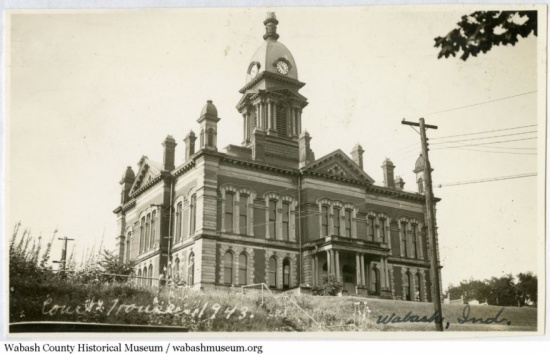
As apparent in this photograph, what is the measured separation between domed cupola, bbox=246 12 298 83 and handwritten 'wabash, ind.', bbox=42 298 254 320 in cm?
637

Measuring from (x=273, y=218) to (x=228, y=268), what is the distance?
2.11 metres

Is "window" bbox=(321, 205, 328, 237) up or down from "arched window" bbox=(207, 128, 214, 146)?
down

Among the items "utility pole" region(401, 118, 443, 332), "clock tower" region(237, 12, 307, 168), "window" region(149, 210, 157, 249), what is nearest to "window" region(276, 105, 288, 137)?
"clock tower" region(237, 12, 307, 168)

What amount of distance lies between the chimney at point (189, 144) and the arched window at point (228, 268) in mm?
3232

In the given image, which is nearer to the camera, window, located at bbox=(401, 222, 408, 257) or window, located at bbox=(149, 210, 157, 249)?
window, located at bbox=(149, 210, 157, 249)

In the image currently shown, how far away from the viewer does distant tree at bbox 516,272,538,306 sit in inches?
631

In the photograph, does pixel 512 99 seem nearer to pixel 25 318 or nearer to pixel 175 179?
pixel 175 179

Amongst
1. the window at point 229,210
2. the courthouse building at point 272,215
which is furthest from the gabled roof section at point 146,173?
the window at point 229,210

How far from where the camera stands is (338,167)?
854 inches

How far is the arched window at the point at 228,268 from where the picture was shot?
20.2 m

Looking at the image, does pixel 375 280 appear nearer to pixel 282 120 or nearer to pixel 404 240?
pixel 404 240

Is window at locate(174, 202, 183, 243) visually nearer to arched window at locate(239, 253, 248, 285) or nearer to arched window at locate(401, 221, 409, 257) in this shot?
arched window at locate(239, 253, 248, 285)

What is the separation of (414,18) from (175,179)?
931cm

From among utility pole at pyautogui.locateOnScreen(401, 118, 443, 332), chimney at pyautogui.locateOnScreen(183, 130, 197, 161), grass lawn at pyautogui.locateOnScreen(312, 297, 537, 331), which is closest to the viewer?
grass lawn at pyautogui.locateOnScreen(312, 297, 537, 331)
